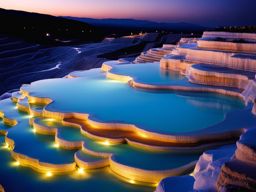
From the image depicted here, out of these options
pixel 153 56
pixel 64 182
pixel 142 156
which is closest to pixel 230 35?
pixel 153 56

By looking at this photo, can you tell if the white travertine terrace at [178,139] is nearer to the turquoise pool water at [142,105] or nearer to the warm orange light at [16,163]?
the warm orange light at [16,163]

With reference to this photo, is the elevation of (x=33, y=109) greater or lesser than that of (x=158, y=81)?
lesser

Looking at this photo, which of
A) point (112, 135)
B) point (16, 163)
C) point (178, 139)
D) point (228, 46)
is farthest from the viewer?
point (228, 46)

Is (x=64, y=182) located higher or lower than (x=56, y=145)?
lower

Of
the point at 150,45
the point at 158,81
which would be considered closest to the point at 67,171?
the point at 158,81

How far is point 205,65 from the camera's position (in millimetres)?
10922

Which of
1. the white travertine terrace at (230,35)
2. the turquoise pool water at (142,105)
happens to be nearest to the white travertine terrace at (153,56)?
the white travertine terrace at (230,35)

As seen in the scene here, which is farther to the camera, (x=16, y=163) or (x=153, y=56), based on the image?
(x=153, y=56)

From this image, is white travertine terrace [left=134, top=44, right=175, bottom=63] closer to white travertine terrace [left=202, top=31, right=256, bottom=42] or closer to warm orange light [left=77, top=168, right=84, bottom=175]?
white travertine terrace [left=202, top=31, right=256, bottom=42]

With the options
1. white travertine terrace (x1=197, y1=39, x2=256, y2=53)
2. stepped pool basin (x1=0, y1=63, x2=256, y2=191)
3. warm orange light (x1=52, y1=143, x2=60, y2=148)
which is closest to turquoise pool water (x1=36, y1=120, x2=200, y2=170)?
stepped pool basin (x1=0, y1=63, x2=256, y2=191)

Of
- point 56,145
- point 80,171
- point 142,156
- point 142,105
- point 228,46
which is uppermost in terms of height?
point 228,46

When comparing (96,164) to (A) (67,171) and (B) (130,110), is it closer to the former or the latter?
(A) (67,171)

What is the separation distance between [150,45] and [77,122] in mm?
20192

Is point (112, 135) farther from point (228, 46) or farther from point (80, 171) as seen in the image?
point (228, 46)
